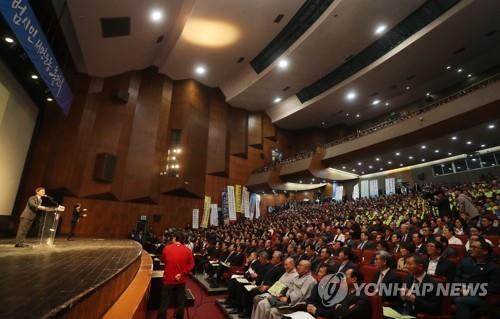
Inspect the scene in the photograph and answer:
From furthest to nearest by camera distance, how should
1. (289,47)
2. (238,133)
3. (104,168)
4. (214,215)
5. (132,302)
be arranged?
(238,133), (214,215), (289,47), (104,168), (132,302)

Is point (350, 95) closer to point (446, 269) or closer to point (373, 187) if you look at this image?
point (373, 187)

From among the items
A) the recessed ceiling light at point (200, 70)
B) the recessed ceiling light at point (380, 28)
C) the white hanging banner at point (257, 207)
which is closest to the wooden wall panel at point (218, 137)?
the recessed ceiling light at point (200, 70)

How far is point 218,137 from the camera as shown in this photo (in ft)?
50.5

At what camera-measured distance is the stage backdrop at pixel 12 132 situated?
652cm

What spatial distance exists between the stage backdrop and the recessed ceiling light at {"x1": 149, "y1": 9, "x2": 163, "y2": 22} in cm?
469

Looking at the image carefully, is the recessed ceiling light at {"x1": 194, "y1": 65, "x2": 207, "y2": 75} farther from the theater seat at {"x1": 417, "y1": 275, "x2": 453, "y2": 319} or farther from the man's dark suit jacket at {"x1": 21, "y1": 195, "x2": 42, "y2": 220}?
the theater seat at {"x1": 417, "y1": 275, "x2": 453, "y2": 319}

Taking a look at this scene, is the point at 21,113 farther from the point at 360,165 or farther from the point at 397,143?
the point at 360,165

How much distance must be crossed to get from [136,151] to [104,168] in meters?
1.66

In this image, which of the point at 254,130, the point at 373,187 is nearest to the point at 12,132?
the point at 254,130

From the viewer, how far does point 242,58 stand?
45.6 feet

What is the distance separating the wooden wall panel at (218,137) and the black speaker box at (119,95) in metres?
4.93

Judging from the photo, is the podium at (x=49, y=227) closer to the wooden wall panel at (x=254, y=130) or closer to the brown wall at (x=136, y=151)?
the brown wall at (x=136, y=151)

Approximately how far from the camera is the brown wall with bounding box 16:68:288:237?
31.5 ft

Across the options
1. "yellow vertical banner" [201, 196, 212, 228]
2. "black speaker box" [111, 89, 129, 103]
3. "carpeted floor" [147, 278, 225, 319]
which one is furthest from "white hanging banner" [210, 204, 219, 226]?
"carpeted floor" [147, 278, 225, 319]
